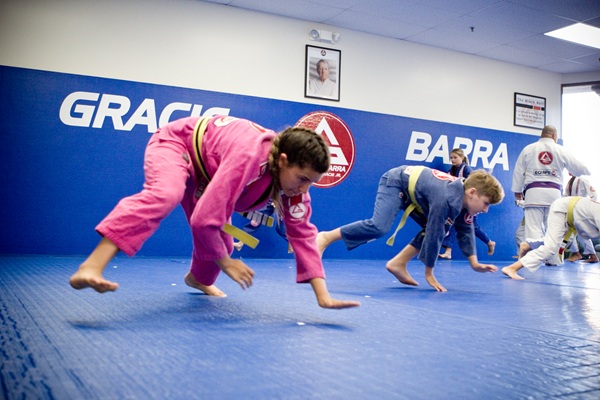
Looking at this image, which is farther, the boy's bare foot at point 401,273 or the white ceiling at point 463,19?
the white ceiling at point 463,19

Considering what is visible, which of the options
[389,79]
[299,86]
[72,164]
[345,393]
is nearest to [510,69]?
[389,79]

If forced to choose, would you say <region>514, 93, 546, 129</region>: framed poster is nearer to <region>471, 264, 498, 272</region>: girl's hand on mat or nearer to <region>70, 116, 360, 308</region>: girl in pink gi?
<region>471, 264, 498, 272</region>: girl's hand on mat

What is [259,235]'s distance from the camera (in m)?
5.63

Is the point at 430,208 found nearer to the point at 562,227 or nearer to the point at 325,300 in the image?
the point at 325,300

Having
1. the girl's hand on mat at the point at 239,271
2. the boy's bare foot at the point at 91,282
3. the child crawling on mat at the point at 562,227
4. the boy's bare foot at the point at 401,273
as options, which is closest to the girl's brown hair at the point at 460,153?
the child crawling on mat at the point at 562,227

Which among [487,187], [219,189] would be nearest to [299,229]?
[219,189]

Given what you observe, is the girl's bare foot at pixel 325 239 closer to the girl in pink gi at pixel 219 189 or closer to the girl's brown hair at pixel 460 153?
the girl in pink gi at pixel 219 189

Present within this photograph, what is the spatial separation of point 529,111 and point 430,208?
538 cm

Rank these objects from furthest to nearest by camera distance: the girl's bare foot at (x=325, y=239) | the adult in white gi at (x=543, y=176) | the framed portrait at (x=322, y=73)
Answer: the framed portrait at (x=322, y=73) < the adult in white gi at (x=543, y=176) < the girl's bare foot at (x=325, y=239)

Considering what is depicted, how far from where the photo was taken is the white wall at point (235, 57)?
4.83 meters

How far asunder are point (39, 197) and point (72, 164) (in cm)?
40

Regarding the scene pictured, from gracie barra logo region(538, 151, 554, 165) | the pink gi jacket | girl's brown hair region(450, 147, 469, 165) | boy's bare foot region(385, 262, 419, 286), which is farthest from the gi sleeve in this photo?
girl's brown hair region(450, 147, 469, 165)

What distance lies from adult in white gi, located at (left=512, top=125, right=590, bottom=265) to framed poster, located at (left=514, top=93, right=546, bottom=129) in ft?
5.84

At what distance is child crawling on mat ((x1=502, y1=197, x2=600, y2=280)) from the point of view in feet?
13.3
